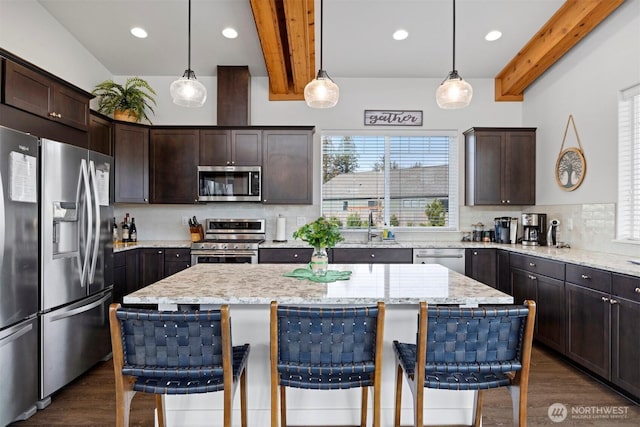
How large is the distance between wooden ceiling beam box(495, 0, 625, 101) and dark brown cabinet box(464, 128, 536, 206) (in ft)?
2.08

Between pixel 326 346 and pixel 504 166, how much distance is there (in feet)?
13.0

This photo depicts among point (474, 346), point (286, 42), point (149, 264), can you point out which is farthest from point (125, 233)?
point (474, 346)

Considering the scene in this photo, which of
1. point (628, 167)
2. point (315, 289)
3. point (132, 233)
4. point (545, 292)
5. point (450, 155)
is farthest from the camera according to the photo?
point (450, 155)

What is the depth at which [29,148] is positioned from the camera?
2.22 m

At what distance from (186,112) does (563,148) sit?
15.3 feet

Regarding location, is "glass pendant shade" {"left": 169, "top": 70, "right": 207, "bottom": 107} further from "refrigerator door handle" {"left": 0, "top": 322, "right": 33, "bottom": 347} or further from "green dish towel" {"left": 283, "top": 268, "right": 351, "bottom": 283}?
"refrigerator door handle" {"left": 0, "top": 322, "right": 33, "bottom": 347}

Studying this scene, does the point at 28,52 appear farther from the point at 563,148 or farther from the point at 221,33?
the point at 563,148

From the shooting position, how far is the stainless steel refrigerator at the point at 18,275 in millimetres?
2035

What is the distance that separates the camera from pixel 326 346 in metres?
1.44

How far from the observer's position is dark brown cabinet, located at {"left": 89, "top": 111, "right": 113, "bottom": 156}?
3.62 meters

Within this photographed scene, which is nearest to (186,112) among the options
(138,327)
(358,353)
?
(138,327)

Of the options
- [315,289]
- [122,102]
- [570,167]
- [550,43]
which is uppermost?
[550,43]

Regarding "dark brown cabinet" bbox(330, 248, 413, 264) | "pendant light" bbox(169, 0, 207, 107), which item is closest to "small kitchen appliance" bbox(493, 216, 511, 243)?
"dark brown cabinet" bbox(330, 248, 413, 264)

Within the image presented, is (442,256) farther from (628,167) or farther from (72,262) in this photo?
(72,262)
